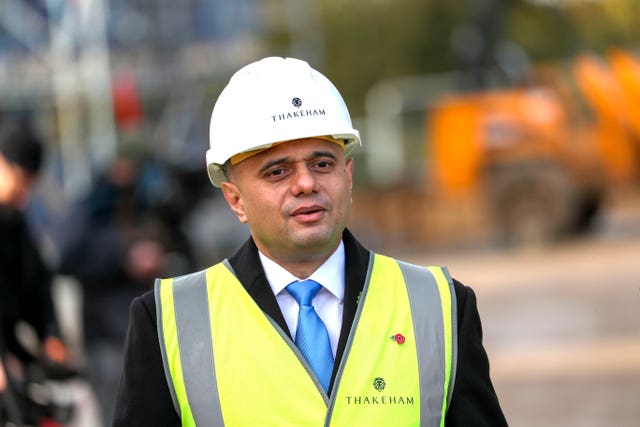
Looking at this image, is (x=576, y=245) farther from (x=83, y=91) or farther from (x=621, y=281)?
(x=83, y=91)

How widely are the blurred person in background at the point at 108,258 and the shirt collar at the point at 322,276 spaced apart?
4.43 meters

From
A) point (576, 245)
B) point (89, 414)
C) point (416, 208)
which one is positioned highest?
point (416, 208)

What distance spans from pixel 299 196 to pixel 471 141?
16.4 meters

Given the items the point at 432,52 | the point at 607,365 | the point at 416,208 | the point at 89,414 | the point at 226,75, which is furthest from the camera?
the point at 432,52

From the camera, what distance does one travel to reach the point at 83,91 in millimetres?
21094

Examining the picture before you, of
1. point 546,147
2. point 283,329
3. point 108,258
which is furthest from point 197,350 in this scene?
point 546,147

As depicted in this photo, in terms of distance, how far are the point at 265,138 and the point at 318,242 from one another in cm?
27

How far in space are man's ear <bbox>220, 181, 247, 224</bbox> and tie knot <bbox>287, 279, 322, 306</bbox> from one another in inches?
8.4

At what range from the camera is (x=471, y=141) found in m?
19.7

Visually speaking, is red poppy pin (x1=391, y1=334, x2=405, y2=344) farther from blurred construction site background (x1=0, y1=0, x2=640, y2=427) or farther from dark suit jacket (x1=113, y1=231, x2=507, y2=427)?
blurred construction site background (x1=0, y1=0, x2=640, y2=427)

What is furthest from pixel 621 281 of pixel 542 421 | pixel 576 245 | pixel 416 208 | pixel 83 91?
pixel 83 91

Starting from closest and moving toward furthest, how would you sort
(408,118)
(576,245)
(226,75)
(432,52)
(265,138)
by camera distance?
1. (265,138)
2. (576,245)
3. (226,75)
4. (408,118)
5. (432,52)

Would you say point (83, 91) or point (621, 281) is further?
point (83, 91)

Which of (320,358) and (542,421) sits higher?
(542,421)
